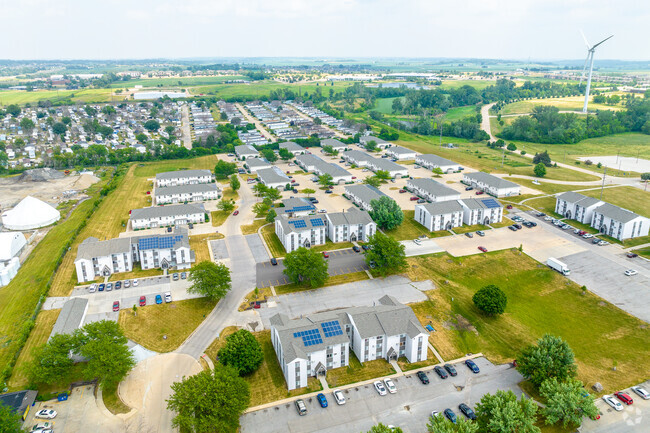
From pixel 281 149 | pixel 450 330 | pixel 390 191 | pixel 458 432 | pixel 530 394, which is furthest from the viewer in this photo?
pixel 281 149

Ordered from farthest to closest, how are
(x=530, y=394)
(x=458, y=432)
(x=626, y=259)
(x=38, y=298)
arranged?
(x=626, y=259) → (x=38, y=298) → (x=530, y=394) → (x=458, y=432)

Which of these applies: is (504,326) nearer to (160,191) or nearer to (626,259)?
(626,259)

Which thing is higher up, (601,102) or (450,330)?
(601,102)

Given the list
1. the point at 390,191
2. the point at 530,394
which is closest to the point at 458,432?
the point at 530,394

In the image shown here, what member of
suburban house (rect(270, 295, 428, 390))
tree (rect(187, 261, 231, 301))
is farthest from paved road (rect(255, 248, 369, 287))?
suburban house (rect(270, 295, 428, 390))

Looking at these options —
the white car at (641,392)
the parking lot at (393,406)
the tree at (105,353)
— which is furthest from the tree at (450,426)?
the tree at (105,353)

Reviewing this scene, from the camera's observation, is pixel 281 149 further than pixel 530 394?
Yes

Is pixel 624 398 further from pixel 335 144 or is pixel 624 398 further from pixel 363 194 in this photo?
pixel 335 144
